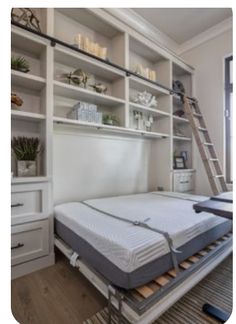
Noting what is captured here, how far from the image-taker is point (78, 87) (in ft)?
6.28

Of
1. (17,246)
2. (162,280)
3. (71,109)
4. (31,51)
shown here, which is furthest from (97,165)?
(162,280)

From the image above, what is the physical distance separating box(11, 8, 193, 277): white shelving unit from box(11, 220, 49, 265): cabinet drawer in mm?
16

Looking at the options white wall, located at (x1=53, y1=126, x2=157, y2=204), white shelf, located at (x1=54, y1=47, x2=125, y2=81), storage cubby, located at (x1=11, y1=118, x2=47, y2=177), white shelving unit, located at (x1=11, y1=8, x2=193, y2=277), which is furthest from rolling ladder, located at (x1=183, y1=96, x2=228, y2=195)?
storage cubby, located at (x1=11, y1=118, x2=47, y2=177)

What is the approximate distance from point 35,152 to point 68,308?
1164 millimetres

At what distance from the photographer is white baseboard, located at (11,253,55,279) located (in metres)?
1.46

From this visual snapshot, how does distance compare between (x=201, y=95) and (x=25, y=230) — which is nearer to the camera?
(x=25, y=230)

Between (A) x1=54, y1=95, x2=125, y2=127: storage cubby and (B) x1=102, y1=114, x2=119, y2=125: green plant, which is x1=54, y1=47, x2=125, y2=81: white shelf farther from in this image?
(B) x1=102, y1=114, x2=119, y2=125: green plant

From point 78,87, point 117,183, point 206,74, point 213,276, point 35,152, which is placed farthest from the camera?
point 206,74

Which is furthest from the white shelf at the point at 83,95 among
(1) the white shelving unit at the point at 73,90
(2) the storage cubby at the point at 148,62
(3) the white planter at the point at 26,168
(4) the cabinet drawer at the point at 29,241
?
(4) the cabinet drawer at the point at 29,241

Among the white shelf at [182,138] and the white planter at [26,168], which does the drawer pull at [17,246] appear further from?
the white shelf at [182,138]

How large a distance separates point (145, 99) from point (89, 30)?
3.47 ft

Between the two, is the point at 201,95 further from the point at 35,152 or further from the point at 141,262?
the point at 141,262

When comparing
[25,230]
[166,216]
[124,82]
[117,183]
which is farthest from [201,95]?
[25,230]

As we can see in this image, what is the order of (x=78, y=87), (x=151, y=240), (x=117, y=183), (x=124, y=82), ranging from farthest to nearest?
(x=117, y=183) < (x=124, y=82) < (x=78, y=87) < (x=151, y=240)
